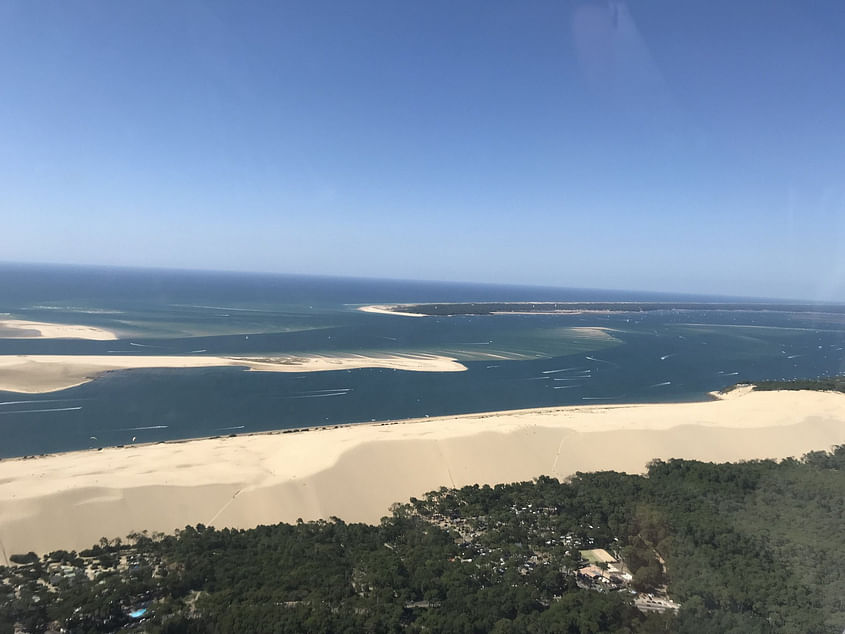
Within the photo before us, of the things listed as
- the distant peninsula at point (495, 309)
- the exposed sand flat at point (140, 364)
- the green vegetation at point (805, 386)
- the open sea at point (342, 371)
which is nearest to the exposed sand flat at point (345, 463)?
the open sea at point (342, 371)

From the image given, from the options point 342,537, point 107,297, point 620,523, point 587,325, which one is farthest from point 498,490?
point 107,297

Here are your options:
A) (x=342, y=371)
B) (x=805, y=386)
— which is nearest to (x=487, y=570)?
(x=342, y=371)

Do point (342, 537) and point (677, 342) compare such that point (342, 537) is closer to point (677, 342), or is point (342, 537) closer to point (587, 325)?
point (677, 342)

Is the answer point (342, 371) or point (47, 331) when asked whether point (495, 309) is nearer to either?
point (342, 371)

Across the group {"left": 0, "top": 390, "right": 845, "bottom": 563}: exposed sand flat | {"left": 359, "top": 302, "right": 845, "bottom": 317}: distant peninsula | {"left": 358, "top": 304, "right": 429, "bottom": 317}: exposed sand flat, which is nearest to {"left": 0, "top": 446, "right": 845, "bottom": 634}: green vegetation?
{"left": 0, "top": 390, "right": 845, "bottom": 563}: exposed sand flat

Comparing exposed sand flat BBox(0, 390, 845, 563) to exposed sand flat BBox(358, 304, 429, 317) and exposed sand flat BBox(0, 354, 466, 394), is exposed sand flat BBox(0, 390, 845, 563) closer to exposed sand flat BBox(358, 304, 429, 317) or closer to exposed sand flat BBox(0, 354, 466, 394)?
exposed sand flat BBox(0, 354, 466, 394)

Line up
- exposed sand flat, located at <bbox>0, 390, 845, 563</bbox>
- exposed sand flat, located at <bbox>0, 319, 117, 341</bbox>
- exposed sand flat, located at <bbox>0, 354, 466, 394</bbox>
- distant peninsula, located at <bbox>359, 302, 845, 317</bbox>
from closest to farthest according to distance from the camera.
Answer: exposed sand flat, located at <bbox>0, 390, 845, 563</bbox>, exposed sand flat, located at <bbox>0, 354, 466, 394</bbox>, exposed sand flat, located at <bbox>0, 319, 117, 341</bbox>, distant peninsula, located at <bbox>359, 302, 845, 317</bbox>
